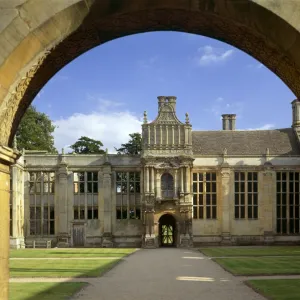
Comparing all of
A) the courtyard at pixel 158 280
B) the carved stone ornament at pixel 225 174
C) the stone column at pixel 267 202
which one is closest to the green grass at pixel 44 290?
the courtyard at pixel 158 280

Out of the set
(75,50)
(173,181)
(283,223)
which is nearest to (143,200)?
(173,181)

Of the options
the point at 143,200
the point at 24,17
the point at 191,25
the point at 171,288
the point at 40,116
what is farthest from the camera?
the point at 40,116

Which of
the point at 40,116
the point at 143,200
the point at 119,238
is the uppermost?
the point at 40,116

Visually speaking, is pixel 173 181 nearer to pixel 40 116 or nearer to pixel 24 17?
pixel 40 116

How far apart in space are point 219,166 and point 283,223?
21.2 feet

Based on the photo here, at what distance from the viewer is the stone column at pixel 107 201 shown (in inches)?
1585

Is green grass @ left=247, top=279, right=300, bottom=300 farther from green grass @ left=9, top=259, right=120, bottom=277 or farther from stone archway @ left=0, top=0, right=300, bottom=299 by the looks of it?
stone archway @ left=0, top=0, right=300, bottom=299

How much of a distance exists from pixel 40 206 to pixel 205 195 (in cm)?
1247

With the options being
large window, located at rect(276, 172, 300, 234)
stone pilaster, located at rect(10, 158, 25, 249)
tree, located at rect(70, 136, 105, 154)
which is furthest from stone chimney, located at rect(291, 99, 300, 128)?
tree, located at rect(70, 136, 105, 154)

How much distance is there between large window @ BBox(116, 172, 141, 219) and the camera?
134 feet

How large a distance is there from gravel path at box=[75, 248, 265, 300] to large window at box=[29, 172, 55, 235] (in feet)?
64.9

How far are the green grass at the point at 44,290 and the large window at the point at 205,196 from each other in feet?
84.2

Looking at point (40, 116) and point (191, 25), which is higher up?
point (40, 116)

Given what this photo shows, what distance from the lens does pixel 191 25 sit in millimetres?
7605
